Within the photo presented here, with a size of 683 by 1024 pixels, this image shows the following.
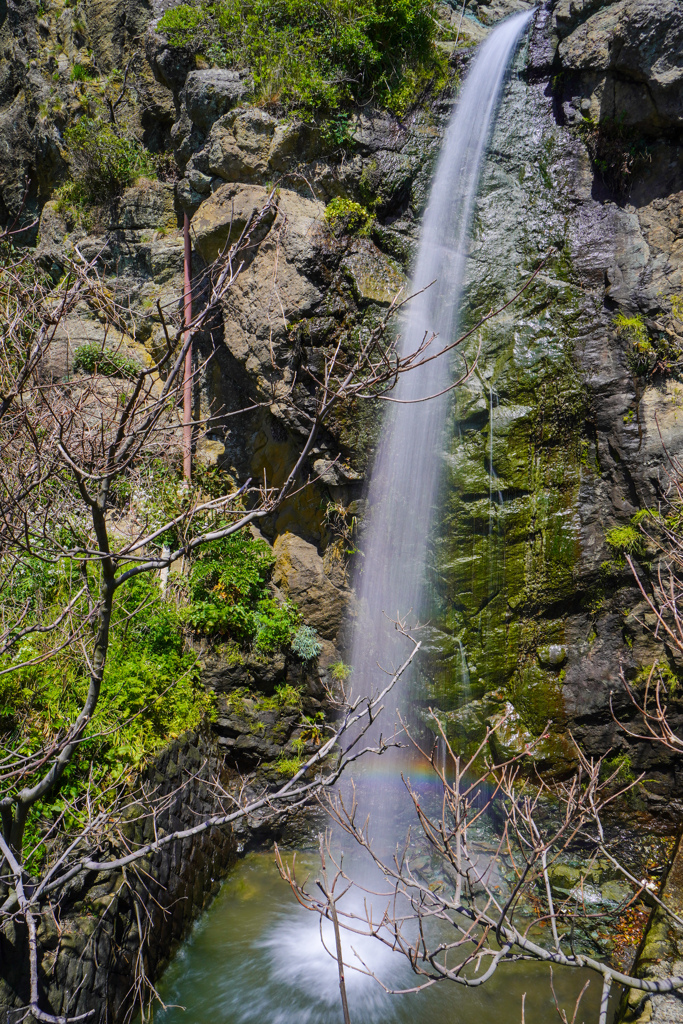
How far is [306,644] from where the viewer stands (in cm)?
720

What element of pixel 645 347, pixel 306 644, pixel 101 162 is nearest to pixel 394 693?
pixel 306 644

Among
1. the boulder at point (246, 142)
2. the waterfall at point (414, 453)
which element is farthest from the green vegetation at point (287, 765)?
the boulder at point (246, 142)

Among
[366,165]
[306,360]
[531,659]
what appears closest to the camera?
[531,659]

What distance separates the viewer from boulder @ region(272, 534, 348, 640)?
7418 millimetres

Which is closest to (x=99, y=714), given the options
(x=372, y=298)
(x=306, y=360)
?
(x=306, y=360)

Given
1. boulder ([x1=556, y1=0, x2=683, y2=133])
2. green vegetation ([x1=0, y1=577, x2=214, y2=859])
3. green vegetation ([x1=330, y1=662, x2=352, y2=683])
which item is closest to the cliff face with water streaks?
boulder ([x1=556, y1=0, x2=683, y2=133])

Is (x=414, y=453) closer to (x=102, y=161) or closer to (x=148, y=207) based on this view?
(x=148, y=207)

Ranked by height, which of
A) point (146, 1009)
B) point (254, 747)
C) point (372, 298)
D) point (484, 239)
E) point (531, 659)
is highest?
point (484, 239)

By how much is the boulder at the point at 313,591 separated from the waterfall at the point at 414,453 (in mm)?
284

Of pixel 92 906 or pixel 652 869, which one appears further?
pixel 652 869

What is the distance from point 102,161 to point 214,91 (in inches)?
140

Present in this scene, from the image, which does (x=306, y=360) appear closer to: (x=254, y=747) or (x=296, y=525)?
(x=296, y=525)

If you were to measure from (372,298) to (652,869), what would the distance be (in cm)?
677

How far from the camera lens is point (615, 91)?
7.21m
